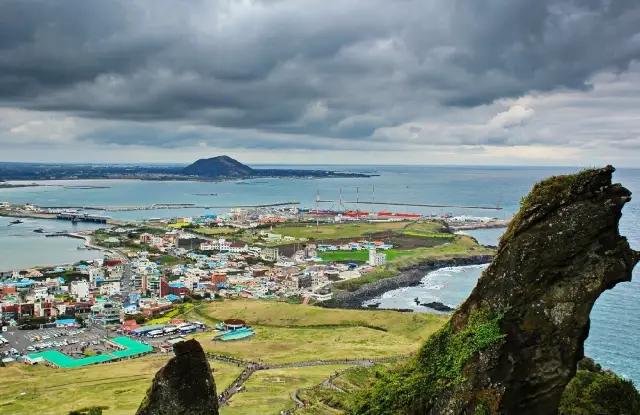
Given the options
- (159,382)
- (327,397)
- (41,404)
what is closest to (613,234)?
(159,382)

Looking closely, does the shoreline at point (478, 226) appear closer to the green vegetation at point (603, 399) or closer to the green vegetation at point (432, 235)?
the green vegetation at point (432, 235)

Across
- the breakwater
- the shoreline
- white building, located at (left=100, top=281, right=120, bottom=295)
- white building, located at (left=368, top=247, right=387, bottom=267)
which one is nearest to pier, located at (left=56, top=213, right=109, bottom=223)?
white building, located at (left=100, top=281, right=120, bottom=295)

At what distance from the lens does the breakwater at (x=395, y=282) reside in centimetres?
6918

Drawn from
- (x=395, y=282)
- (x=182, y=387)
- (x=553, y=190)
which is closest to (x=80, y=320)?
(x=395, y=282)

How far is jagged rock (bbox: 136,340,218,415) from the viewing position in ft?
36.4

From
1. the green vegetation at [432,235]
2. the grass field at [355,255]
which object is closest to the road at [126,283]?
the grass field at [355,255]

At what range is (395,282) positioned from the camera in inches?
3093

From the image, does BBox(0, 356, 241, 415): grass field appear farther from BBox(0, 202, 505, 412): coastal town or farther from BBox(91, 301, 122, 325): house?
BBox(91, 301, 122, 325): house

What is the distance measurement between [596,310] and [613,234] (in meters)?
→ 50.5

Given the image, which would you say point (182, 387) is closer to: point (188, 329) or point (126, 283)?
point (188, 329)

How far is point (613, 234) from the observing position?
10211 mm

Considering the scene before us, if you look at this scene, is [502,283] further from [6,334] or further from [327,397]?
[6,334]

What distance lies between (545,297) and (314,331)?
4610 cm

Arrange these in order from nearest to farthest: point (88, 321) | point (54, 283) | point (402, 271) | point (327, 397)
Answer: point (327, 397) → point (88, 321) → point (54, 283) → point (402, 271)
